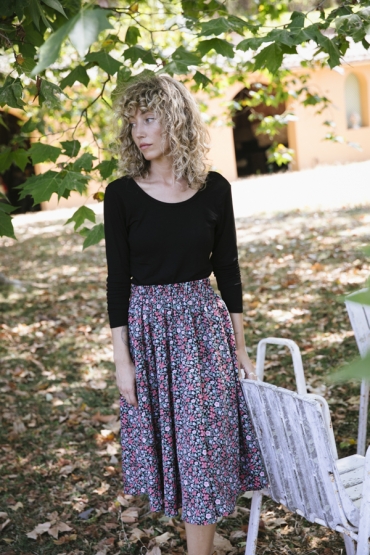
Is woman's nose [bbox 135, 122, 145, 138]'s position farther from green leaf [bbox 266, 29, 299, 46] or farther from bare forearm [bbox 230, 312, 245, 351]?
bare forearm [bbox 230, 312, 245, 351]

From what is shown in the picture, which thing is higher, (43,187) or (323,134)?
(323,134)

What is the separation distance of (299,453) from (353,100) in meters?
21.7

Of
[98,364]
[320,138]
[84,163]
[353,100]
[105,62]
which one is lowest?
[98,364]

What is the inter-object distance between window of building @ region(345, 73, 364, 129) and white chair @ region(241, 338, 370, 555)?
2102 cm

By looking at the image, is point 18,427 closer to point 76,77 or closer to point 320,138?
point 76,77

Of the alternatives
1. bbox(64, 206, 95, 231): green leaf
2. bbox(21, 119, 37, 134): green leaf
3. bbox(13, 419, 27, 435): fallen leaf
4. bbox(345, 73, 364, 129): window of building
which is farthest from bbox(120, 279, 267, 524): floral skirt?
bbox(345, 73, 364, 129): window of building

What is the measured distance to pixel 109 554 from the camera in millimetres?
3260

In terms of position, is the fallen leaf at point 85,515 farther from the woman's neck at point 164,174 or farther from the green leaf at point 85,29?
the green leaf at point 85,29

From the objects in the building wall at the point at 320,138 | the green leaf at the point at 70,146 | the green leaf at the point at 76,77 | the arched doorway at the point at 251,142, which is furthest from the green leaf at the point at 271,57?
the arched doorway at the point at 251,142

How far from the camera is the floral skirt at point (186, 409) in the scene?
2510 millimetres

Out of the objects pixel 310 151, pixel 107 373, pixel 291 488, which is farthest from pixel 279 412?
pixel 310 151

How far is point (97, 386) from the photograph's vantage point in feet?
18.1

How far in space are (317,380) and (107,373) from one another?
190 centimetres

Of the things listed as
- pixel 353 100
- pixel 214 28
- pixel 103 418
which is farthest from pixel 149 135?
pixel 353 100
